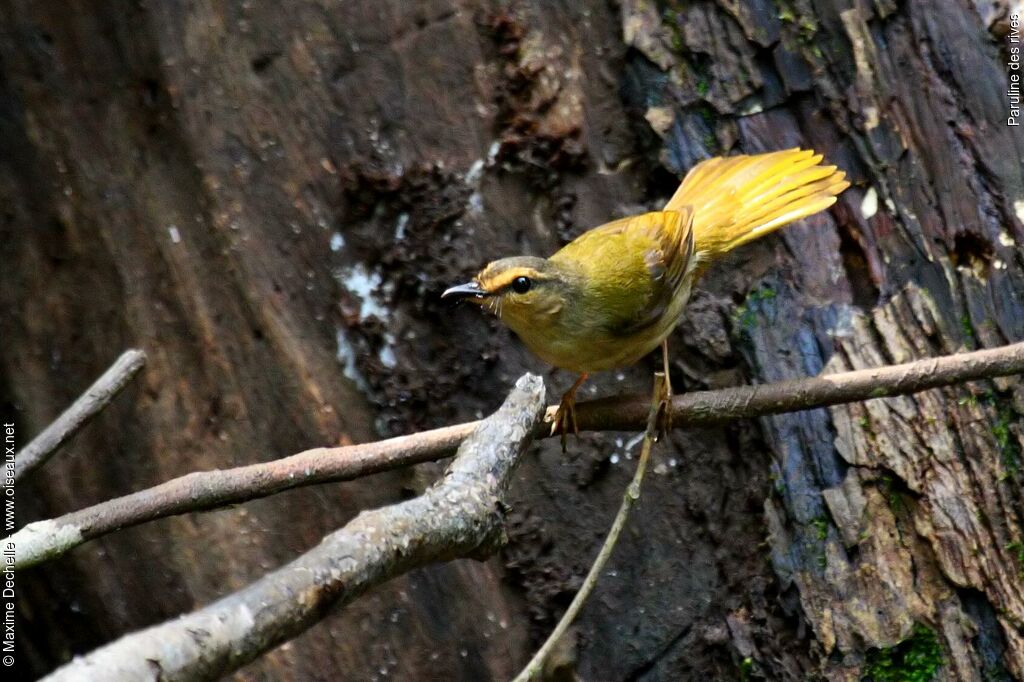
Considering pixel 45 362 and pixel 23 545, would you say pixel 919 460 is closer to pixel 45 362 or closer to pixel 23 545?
pixel 23 545

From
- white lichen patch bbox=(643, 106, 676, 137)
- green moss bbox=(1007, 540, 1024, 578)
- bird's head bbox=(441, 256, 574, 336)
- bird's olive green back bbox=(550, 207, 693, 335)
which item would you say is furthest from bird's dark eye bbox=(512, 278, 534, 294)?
green moss bbox=(1007, 540, 1024, 578)

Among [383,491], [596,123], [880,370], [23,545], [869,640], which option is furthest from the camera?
[596,123]

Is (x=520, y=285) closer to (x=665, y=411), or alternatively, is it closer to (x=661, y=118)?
(x=665, y=411)

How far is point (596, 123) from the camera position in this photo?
4.10 metres

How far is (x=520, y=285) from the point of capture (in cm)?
342

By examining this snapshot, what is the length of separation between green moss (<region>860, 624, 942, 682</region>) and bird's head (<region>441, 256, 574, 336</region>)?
1.54 meters

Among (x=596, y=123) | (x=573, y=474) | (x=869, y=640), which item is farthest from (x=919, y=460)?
(x=596, y=123)


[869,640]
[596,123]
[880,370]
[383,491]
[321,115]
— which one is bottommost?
[869,640]

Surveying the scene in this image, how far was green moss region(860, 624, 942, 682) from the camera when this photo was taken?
323cm

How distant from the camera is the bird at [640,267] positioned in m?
3.47

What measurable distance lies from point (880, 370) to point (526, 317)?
118 cm

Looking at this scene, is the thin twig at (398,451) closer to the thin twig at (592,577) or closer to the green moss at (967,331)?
the thin twig at (592,577)

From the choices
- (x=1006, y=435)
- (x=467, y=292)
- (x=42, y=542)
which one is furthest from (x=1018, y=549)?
(x=42, y=542)

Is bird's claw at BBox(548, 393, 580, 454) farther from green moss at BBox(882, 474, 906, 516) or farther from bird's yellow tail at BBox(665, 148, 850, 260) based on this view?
green moss at BBox(882, 474, 906, 516)
